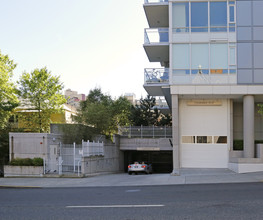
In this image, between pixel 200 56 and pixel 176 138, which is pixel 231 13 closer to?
pixel 200 56

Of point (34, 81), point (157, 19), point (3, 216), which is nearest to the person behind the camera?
point (3, 216)

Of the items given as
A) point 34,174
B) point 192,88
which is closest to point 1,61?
point 34,174

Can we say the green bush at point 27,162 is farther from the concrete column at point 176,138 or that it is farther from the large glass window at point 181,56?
the large glass window at point 181,56

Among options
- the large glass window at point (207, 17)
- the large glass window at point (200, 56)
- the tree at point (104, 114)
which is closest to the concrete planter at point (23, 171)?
the large glass window at point (200, 56)

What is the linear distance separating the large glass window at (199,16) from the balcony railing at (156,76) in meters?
3.85

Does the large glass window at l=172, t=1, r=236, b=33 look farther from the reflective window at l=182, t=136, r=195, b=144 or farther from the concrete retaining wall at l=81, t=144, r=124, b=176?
the concrete retaining wall at l=81, t=144, r=124, b=176

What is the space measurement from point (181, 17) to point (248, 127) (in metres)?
9.10

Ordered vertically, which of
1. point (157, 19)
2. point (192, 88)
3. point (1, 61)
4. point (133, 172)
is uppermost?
point (157, 19)

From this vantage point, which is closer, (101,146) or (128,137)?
(101,146)

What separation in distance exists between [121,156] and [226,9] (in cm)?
1654

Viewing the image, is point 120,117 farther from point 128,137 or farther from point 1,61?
point 1,61

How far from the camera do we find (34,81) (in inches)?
1468

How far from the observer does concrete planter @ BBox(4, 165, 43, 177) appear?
22.7 m

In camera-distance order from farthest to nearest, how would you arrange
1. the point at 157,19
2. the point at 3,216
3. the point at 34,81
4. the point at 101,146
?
the point at 34,81, the point at 157,19, the point at 101,146, the point at 3,216
